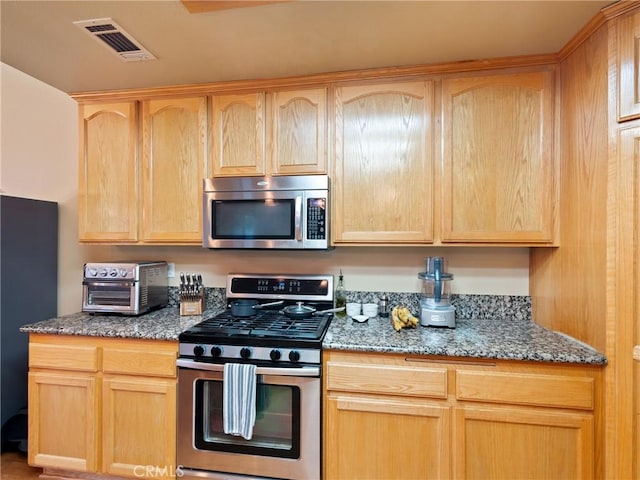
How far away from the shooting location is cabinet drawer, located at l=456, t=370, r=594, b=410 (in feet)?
4.58

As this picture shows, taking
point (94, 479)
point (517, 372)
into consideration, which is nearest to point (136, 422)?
point (94, 479)

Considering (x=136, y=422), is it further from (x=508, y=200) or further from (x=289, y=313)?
(x=508, y=200)

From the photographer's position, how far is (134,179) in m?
2.12

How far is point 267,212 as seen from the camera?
194 centimetres

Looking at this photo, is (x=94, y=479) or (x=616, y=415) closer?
(x=616, y=415)

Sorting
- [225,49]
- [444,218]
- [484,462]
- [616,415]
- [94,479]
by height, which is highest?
[225,49]

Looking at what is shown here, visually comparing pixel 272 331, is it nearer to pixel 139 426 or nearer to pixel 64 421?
pixel 139 426

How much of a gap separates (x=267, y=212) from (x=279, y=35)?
0.90m

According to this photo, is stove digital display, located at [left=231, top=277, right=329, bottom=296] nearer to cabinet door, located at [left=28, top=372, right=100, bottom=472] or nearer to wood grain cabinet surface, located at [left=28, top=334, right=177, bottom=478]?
wood grain cabinet surface, located at [left=28, top=334, right=177, bottom=478]

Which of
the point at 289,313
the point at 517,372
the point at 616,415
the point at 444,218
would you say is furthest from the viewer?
the point at 289,313

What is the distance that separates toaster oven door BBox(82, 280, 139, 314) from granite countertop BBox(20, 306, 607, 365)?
57mm

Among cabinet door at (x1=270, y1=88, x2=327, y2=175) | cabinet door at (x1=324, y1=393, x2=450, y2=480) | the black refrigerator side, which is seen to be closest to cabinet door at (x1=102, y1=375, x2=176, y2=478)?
cabinet door at (x1=324, y1=393, x2=450, y2=480)

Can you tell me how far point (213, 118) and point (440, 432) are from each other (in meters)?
2.09

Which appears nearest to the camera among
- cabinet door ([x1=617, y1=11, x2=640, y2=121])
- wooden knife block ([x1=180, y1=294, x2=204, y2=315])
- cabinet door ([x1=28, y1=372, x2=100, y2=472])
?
cabinet door ([x1=617, y1=11, x2=640, y2=121])
